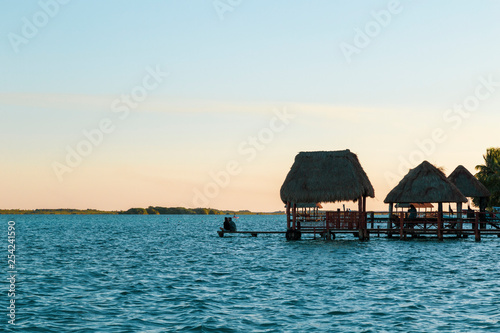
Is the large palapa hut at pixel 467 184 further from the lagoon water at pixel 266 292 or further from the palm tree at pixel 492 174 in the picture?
the palm tree at pixel 492 174

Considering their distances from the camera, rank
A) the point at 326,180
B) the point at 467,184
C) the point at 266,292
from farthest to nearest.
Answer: the point at 467,184 < the point at 326,180 < the point at 266,292

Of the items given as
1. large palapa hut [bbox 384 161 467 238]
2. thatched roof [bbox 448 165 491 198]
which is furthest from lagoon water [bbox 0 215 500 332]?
thatched roof [bbox 448 165 491 198]

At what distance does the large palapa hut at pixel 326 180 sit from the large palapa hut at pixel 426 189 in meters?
2.66

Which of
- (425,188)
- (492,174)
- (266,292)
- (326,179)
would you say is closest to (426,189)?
(425,188)

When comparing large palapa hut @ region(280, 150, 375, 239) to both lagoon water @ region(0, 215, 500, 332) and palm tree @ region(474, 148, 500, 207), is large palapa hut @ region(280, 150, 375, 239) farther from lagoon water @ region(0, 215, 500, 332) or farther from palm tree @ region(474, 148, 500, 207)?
palm tree @ region(474, 148, 500, 207)

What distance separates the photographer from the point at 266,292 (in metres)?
21.2

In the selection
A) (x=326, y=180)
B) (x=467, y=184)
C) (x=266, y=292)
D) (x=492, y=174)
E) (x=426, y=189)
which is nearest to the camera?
(x=266, y=292)

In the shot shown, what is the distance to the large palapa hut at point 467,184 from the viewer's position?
49938 mm

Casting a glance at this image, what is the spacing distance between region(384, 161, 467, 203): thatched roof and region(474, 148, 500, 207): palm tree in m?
30.8

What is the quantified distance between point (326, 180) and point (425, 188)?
7.52 metres

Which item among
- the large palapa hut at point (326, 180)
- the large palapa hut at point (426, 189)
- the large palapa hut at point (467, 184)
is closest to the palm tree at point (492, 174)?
the large palapa hut at point (467, 184)

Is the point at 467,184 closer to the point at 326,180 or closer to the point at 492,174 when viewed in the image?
the point at 326,180

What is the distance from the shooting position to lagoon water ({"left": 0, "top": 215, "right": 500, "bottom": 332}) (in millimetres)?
16125

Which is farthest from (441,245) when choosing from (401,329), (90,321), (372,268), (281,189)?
(90,321)
